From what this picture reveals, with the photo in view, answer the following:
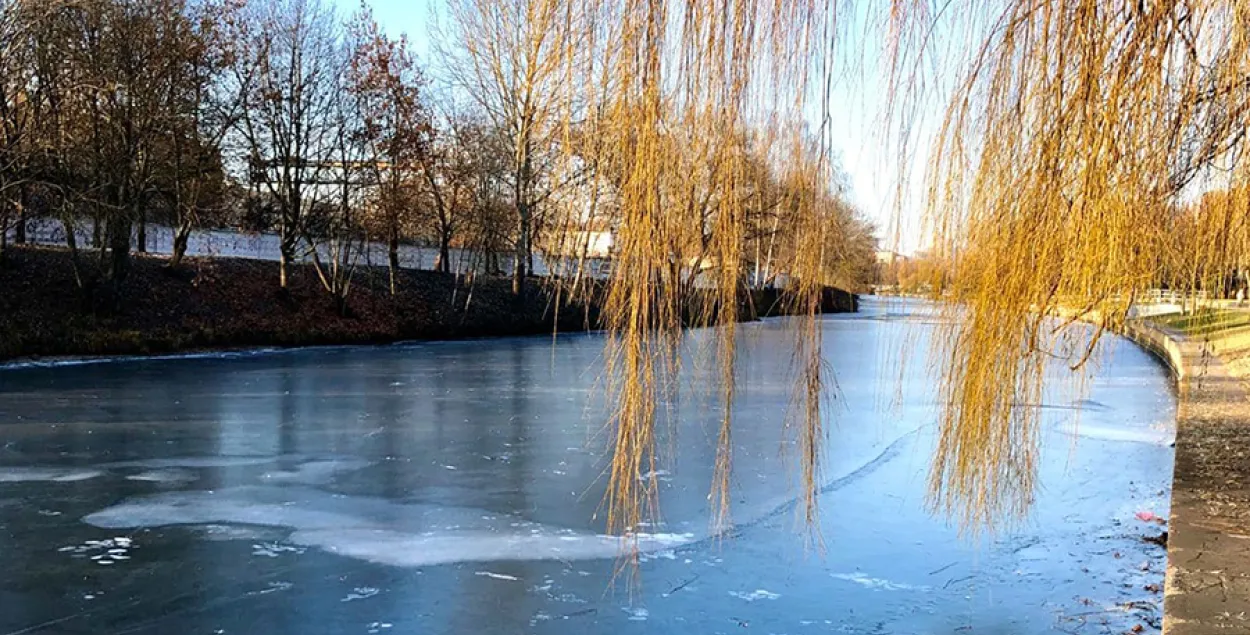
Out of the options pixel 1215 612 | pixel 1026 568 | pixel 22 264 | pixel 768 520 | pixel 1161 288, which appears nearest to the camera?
pixel 1161 288

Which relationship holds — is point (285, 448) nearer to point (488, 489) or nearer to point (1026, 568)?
point (488, 489)

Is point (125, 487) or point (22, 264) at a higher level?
point (22, 264)

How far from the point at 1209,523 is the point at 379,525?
450cm

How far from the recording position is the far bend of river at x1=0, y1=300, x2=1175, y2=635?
4.18 m

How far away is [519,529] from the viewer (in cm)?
566

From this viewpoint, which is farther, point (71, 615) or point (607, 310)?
point (71, 615)

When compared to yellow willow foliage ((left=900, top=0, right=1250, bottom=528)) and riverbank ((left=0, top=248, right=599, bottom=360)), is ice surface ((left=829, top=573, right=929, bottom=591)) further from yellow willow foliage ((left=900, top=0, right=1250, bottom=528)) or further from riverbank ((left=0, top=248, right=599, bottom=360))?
riverbank ((left=0, top=248, right=599, bottom=360))

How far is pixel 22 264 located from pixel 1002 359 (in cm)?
2021

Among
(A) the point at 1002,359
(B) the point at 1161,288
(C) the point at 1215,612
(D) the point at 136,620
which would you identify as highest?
(B) the point at 1161,288

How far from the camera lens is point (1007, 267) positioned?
2107 mm

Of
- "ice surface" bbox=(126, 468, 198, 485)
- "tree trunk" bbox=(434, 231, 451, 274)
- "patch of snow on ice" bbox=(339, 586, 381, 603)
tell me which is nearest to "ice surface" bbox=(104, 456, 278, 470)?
"ice surface" bbox=(126, 468, 198, 485)

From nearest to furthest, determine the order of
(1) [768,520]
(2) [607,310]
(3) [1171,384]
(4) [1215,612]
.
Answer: (2) [607,310], (4) [1215,612], (1) [768,520], (3) [1171,384]

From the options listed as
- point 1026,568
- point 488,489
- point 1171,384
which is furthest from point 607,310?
point 1171,384

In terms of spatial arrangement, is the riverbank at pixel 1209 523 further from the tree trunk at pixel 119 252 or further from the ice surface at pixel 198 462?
the tree trunk at pixel 119 252
